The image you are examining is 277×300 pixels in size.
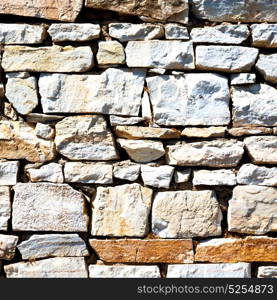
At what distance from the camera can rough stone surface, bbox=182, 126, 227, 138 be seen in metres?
2.75

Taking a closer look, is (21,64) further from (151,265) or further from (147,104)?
(151,265)

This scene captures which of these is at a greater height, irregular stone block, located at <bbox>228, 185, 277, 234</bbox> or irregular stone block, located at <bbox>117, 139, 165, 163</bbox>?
irregular stone block, located at <bbox>117, 139, 165, 163</bbox>

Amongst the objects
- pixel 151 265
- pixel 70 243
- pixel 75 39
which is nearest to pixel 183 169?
pixel 151 265

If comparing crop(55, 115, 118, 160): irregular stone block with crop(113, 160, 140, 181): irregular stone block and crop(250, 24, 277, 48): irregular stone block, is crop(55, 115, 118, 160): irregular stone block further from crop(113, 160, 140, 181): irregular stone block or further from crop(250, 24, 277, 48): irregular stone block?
crop(250, 24, 277, 48): irregular stone block

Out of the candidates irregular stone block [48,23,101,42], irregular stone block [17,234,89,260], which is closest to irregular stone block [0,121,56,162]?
irregular stone block [17,234,89,260]

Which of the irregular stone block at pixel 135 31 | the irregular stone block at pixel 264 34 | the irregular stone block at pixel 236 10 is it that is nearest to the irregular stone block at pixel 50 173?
the irregular stone block at pixel 135 31

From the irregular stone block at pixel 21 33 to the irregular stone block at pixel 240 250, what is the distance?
1.37 metres

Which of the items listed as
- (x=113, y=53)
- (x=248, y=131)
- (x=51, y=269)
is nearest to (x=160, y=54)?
(x=113, y=53)

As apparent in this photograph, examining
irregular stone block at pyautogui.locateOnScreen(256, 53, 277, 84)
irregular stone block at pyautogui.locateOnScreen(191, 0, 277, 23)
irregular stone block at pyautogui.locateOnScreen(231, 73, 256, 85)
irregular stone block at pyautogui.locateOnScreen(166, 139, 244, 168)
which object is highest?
irregular stone block at pyautogui.locateOnScreen(191, 0, 277, 23)

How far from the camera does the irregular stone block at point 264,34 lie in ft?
9.04

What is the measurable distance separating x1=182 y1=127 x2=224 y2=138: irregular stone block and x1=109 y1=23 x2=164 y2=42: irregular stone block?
509 mm

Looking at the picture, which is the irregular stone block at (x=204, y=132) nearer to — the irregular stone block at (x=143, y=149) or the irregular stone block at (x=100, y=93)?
the irregular stone block at (x=143, y=149)

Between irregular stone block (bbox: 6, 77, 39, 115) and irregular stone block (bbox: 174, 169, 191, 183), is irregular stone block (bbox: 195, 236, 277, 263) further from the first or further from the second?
irregular stone block (bbox: 6, 77, 39, 115)

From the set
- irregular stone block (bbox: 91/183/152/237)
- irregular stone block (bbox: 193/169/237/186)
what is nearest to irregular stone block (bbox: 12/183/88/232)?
irregular stone block (bbox: 91/183/152/237)
